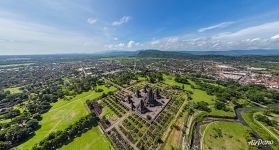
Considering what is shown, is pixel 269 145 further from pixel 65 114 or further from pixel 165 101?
pixel 65 114

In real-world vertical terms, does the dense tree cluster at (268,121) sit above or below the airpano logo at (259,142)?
above

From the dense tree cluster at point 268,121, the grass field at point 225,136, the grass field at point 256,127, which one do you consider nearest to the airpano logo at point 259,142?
the grass field at point 256,127

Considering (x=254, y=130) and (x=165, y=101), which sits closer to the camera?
(x=254, y=130)

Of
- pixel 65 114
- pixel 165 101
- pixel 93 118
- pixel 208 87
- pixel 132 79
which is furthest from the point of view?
pixel 132 79

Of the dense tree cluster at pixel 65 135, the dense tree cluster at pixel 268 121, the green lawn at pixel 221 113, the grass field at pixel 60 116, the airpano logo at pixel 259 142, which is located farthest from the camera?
the green lawn at pixel 221 113

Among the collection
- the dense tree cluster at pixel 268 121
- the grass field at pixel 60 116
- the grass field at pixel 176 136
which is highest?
the dense tree cluster at pixel 268 121

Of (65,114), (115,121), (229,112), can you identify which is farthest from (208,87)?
(65,114)

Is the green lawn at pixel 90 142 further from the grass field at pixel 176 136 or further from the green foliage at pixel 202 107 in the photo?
the green foliage at pixel 202 107
